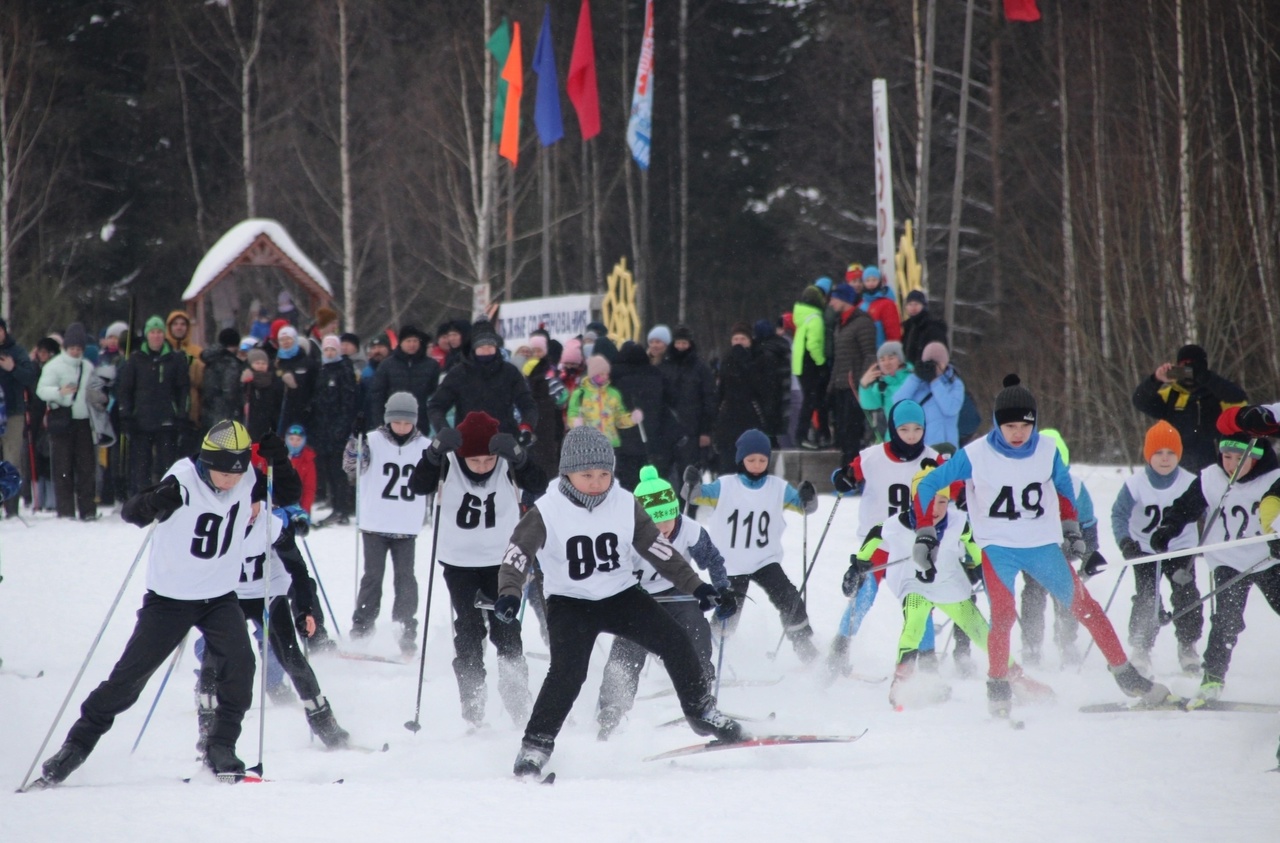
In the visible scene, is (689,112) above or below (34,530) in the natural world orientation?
above

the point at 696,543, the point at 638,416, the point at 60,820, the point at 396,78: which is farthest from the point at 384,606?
the point at 396,78

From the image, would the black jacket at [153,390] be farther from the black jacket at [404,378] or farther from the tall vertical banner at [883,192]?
the tall vertical banner at [883,192]

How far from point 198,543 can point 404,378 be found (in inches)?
212

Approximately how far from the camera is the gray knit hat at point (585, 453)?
207 inches

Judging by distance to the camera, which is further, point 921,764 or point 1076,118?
point 1076,118

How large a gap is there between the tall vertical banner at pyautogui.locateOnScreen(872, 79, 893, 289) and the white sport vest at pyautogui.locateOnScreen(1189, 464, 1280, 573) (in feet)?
20.5

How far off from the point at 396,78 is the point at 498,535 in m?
22.8

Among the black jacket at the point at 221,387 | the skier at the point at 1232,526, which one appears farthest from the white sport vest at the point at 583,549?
the black jacket at the point at 221,387

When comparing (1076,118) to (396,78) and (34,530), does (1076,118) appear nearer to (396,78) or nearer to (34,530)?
(396,78)

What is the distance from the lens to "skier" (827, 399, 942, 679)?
728cm

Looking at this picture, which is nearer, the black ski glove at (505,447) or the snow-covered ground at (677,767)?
the snow-covered ground at (677,767)

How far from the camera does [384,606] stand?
9.34 m

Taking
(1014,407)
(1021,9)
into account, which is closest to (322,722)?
(1014,407)

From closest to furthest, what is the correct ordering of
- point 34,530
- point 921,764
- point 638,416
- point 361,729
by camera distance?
point 921,764
point 361,729
point 638,416
point 34,530
